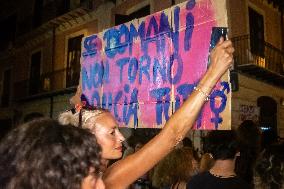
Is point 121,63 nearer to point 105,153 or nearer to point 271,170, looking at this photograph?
point 105,153

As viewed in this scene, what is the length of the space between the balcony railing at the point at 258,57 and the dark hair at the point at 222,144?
769 centimetres

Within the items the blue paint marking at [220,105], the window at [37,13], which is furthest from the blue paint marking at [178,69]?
the window at [37,13]

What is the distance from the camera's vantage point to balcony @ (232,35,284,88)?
36.9 feet

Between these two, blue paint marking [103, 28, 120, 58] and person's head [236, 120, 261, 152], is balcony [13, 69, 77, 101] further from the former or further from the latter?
blue paint marking [103, 28, 120, 58]

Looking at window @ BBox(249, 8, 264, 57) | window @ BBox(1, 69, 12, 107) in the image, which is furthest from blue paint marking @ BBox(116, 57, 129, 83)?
window @ BBox(1, 69, 12, 107)

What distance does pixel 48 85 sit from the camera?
1739cm

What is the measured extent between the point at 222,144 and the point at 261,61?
939 centimetres

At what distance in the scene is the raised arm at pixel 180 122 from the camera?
189cm

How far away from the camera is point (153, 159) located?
6.34 ft

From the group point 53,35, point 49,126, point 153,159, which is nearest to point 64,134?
point 49,126

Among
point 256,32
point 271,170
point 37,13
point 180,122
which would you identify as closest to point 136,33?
point 180,122

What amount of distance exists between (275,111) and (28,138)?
1280 cm

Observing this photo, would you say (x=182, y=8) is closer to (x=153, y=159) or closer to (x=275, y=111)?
(x=153, y=159)

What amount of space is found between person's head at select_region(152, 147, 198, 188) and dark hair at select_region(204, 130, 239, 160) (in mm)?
450
